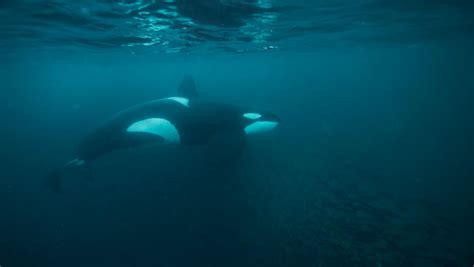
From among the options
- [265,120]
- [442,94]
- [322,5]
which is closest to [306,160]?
[265,120]

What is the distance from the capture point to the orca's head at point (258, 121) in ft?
38.3

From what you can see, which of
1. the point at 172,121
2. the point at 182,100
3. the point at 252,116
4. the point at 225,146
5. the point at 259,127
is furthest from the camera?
the point at 259,127

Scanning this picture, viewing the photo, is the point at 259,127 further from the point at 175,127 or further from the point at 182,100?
the point at 175,127

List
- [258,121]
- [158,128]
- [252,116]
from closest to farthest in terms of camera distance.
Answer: [158,128]
[252,116]
[258,121]

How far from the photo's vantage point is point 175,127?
10.2 meters

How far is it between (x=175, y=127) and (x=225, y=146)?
1.82 meters

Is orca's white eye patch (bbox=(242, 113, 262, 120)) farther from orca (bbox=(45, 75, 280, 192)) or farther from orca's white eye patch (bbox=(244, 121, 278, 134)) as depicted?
orca's white eye patch (bbox=(244, 121, 278, 134))

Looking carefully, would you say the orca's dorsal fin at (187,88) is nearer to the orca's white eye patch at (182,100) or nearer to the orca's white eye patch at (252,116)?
the orca's white eye patch at (182,100)

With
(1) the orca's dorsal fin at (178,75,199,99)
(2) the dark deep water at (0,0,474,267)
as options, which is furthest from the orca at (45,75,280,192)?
(2) the dark deep water at (0,0,474,267)

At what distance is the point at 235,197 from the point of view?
38.4 ft

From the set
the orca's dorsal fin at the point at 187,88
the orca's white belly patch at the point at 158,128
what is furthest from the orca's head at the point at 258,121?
the orca's white belly patch at the point at 158,128

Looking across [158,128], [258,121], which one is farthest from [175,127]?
[258,121]

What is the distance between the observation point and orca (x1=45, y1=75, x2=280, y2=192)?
9.42m

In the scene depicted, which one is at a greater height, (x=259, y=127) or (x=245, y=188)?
(x=259, y=127)
